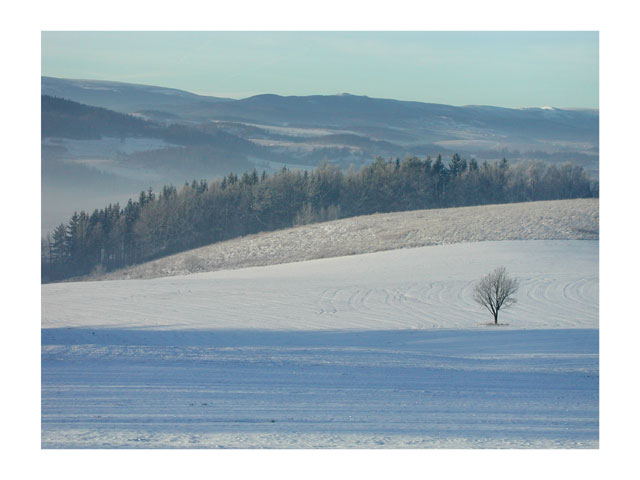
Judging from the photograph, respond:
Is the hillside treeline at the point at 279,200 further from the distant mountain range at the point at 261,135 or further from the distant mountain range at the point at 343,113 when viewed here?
the distant mountain range at the point at 343,113

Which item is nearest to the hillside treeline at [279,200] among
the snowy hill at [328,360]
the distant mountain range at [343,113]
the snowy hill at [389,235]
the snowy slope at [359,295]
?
the snowy hill at [389,235]

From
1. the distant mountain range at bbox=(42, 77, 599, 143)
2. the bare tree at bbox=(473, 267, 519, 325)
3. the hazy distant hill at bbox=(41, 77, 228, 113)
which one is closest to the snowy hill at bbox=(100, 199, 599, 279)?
the distant mountain range at bbox=(42, 77, 599, 143)

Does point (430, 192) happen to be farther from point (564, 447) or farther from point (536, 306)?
point (564, 447)

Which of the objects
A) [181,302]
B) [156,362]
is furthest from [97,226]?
[156,362]

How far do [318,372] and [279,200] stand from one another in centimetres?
3804

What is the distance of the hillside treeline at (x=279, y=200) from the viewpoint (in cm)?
3606

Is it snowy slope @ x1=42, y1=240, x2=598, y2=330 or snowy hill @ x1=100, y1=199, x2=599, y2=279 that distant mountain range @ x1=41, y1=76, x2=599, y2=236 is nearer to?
snowy hill @ x1=100, y1=199, x2=599, y2=279

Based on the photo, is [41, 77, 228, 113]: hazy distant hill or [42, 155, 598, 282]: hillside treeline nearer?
[41, 77, 228, 113]: hazy distant hill

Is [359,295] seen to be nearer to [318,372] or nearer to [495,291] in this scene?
[495,291]

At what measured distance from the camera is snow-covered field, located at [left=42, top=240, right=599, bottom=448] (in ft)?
25.1

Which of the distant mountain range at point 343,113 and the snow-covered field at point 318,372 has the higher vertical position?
the distant mountain range at point 343,113

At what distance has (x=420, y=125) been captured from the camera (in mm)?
50281

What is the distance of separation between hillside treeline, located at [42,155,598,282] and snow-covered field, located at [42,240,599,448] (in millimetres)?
15557

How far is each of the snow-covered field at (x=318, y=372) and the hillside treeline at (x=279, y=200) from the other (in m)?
15.6
